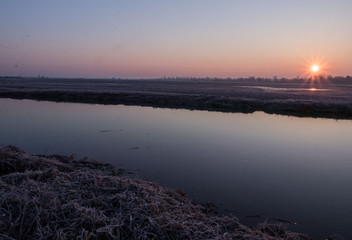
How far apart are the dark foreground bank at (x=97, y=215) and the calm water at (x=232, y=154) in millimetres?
1890

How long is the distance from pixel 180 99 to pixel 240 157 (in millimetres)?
23912

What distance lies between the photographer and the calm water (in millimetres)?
8086

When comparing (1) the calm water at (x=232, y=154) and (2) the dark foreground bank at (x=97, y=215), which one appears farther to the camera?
(1) the calm water at (x=232, y=154)

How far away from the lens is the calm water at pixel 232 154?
318 inches

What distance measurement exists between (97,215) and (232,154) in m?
9.25

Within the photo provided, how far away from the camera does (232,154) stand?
13.2 metres

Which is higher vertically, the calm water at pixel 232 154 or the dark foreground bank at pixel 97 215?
the dark foreground bank at pixel 97 215

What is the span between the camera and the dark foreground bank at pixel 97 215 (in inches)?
176

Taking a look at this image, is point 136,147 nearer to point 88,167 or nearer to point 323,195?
point 88,167

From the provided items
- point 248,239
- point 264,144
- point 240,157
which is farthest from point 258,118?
point 248,239

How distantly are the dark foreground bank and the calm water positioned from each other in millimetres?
1890

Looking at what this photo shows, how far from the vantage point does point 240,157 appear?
12.8 meters

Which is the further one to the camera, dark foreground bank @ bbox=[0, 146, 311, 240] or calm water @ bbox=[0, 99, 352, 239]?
calm water @ bbox=[0, 99, 352, 239]

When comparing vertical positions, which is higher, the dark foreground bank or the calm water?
the dark foreground bank
